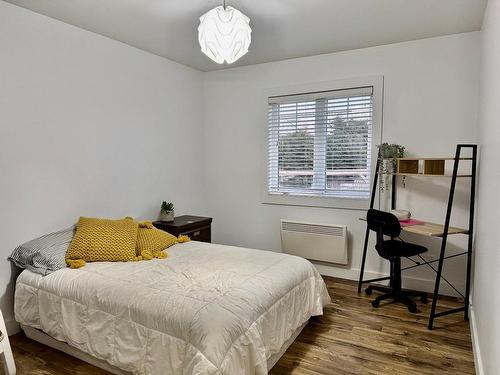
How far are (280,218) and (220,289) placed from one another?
228 centimetres

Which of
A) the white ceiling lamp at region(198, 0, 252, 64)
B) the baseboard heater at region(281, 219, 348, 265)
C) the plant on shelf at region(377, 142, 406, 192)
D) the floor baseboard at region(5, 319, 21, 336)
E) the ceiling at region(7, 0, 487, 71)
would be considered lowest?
the floor baseboard at region(5, 319, 21, 336)

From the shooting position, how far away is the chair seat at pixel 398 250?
314 cm

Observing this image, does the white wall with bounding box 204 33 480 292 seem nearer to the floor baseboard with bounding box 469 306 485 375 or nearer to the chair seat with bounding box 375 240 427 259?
the chair seat with bounding box 375 240 427 259

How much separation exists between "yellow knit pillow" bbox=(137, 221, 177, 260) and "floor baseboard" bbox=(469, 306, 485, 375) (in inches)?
92.4

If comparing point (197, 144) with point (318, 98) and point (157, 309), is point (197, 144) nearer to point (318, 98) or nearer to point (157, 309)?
point (318, 98)

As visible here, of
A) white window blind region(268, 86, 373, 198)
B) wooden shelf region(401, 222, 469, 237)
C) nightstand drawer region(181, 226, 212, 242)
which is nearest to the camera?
wooden shelf region(401, 222, 469, 237)

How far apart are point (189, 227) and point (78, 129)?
152 cm

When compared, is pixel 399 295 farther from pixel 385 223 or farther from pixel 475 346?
pixel 475 346

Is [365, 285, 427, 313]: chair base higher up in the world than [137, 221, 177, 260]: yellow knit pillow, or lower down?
lower down

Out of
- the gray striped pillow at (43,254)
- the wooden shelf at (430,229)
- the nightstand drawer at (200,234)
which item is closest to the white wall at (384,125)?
the wooden shelf at (430,229)

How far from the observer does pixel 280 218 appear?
14.5 feet

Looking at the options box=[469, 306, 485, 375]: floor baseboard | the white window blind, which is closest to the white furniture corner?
box=[469, 306, 485, 375]: floor baseboard

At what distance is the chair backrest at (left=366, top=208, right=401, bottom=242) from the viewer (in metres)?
3.09

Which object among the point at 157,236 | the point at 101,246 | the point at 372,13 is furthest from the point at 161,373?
the point at 372,13
